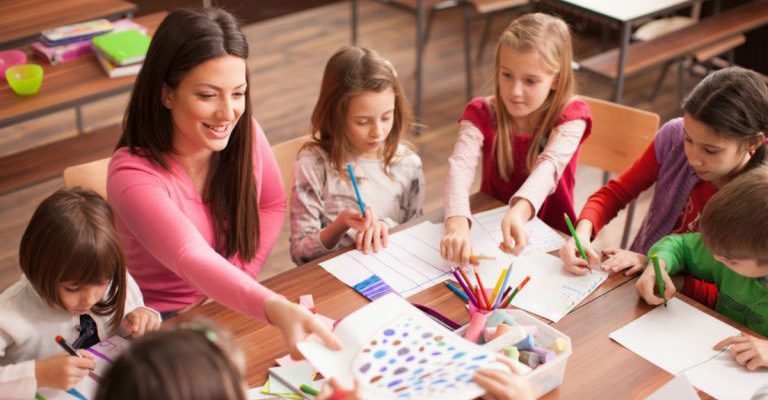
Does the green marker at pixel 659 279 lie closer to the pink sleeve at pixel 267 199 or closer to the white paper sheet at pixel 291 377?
the white paper sheet at pixel 291 377

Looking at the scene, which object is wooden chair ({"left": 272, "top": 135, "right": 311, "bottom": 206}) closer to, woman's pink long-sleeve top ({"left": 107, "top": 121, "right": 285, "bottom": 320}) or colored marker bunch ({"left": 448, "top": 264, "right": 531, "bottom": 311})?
woman's pink long-sleeve top ({"left": 107, "top": 121, "right": 285, "bottom": 320})

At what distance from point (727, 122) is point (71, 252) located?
1333 mm

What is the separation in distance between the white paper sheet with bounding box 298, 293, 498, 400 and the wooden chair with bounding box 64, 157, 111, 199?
909mm

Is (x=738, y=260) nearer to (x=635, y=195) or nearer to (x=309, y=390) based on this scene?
(x=635, y=195)

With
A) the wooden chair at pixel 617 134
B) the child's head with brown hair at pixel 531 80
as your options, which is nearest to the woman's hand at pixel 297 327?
the child's head with brown hair at pixel 531 80

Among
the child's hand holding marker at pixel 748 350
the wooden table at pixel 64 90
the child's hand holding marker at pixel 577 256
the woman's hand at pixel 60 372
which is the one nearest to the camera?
the woman's hand at pixel 60 372

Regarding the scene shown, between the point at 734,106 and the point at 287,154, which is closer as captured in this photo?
the point at 734,106

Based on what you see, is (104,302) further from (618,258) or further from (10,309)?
(618,258)

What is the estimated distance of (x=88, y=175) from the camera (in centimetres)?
199

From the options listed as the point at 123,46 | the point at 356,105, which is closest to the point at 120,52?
the point at 123,46

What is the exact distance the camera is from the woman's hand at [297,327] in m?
1.32

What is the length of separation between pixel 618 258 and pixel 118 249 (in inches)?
39.9

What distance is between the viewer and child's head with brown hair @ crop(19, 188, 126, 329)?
1.46 metres

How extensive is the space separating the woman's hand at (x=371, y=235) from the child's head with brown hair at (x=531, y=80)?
1.46ft
